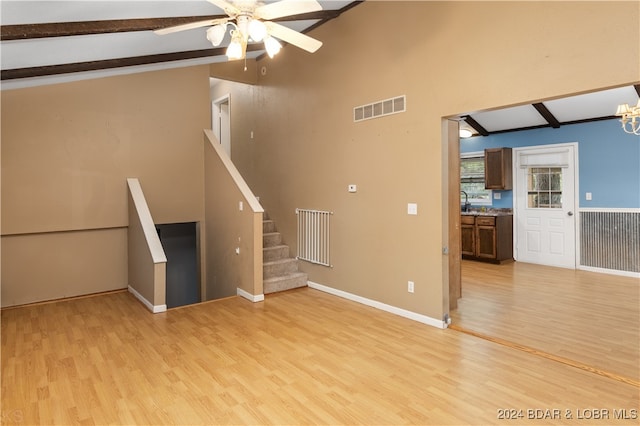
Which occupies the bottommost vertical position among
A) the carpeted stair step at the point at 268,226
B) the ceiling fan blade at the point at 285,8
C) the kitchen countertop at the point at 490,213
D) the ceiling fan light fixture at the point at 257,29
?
the carpeted stair step at the point at 268,226

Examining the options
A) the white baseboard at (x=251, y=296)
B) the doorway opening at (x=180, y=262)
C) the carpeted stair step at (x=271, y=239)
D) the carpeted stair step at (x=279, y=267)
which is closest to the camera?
the white baseboard at (x=251, y=296)

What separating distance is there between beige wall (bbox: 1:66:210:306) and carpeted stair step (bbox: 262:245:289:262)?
1305 millimetres

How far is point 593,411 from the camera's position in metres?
2.38

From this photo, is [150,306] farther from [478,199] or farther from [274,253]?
[478,199]

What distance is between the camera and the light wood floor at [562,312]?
328cm

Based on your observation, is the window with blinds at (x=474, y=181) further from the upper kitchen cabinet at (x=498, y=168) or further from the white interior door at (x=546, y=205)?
the white interior door at (x=546, y=205)

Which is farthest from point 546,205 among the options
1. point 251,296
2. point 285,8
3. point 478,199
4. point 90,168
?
point 90,168

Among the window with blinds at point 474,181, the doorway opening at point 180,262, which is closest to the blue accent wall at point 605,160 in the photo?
the window with blinds at point 474,181

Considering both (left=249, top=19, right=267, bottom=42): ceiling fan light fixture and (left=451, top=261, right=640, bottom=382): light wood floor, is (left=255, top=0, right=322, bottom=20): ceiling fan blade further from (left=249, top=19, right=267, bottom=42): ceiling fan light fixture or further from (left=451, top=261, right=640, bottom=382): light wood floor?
(left=451, top=261, right=640, bottom=382): light wood floor

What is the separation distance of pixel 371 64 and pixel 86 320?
14.2 ft

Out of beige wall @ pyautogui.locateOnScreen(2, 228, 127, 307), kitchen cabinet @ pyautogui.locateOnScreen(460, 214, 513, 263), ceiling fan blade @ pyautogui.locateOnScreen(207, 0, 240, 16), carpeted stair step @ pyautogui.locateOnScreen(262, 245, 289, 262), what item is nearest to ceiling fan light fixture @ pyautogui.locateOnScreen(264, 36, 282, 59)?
ceiling fan blade @ pyautogui.locateOnScreen(207, 0, 240, 16)

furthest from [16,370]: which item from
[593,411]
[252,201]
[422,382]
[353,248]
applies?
[593,411]

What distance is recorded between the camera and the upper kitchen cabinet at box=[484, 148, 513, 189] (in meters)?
7.31

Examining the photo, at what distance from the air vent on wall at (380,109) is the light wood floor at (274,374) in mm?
2292
